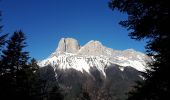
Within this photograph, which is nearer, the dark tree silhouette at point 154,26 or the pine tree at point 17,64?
the dark tree silhouette at point 154,26

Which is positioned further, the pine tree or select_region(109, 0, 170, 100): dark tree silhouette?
the pine tree

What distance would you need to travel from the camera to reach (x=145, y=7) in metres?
12.2

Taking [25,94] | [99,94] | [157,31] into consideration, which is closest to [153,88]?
[157,31]

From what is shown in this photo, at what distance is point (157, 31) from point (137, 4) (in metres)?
1.47

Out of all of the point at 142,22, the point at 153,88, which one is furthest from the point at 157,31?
the point at 153,88

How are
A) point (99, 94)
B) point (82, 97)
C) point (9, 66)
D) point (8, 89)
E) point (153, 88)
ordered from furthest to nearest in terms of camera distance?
point (99, 94) < point (82, 97) < point (9, 66) < point (8, 89) < point (153, 88)

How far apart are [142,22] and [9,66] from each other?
834 inches

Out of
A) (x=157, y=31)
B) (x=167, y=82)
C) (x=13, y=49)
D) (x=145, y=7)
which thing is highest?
(x=13, y=49)

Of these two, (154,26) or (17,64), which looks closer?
(154,26)

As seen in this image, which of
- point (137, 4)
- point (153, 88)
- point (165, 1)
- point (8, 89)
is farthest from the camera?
point (8, 89)

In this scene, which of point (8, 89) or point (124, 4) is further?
point (8, 89)

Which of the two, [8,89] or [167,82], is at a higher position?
[8,89]

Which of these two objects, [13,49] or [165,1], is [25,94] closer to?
[13,49]

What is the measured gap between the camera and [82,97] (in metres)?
54.3
